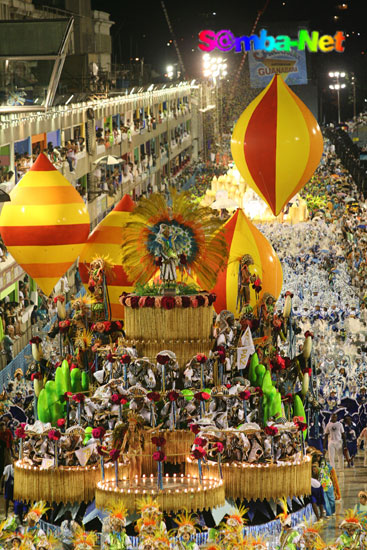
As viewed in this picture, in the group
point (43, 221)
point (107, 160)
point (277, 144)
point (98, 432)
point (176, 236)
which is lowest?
point (98, 432)

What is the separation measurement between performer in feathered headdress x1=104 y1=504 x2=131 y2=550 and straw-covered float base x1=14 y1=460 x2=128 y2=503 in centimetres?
213

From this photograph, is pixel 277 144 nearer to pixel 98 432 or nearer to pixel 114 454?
pixel 98 432

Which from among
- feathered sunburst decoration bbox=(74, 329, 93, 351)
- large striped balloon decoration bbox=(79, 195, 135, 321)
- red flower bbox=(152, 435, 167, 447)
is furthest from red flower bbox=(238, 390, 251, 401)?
large striped balloon decoration bbox=(79, 195, 135, 321)

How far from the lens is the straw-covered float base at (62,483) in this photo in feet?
48.9

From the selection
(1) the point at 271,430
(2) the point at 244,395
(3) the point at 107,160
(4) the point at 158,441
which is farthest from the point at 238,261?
(3) the point at 107,160

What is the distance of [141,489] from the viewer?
14.5 metres

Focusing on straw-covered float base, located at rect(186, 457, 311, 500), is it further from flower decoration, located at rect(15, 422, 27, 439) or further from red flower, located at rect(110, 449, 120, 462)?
flower decoration, located at rect(15, 422, 27, 439)

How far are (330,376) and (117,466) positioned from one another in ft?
24.0

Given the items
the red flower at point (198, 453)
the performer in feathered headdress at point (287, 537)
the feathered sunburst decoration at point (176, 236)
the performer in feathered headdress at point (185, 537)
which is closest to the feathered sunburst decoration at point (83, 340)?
the feathered sunburst decoration at point (176, 236)

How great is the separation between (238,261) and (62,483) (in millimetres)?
6843

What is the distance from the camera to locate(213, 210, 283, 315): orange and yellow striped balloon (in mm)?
20430

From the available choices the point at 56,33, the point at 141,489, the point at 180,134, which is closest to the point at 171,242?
the point at 141,489

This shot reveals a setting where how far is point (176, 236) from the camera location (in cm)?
1659

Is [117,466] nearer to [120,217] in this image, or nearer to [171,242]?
[171,242]
